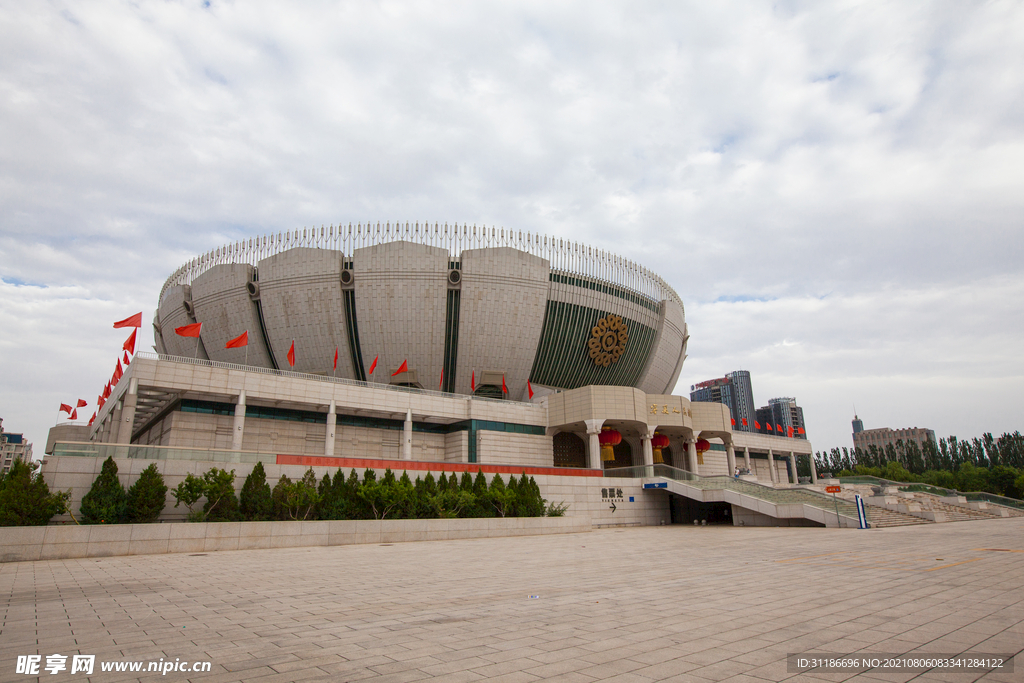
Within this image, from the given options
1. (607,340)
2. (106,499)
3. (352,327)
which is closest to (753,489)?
(607,340)

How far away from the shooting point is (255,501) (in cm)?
1967

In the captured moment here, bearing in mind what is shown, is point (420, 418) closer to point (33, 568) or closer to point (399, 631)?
point (33, 568)

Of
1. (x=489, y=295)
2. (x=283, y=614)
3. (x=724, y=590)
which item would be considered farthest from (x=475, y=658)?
(x=489, y=295)

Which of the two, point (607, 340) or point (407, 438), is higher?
point (607, 340)

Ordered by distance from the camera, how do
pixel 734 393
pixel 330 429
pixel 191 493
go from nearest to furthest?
pixel 191 493 < pixel 330 429 < pixel 734 393

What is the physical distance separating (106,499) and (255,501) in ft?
13.8

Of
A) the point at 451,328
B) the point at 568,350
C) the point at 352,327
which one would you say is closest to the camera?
the point at 352,327

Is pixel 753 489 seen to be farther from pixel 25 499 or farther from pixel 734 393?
pixel 734 393

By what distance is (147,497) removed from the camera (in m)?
18.0

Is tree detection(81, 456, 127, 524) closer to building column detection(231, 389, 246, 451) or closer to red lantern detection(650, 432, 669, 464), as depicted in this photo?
building column detection(231, 389, 246, 451)

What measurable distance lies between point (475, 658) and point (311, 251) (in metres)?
40.3

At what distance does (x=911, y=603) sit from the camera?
23.9 ft

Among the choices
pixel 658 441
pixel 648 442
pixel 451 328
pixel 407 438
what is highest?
pixel 451 328

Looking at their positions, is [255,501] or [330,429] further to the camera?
[330,429]
